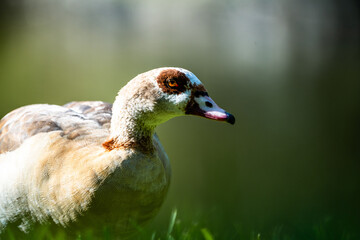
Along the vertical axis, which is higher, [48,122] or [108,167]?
[48,122]

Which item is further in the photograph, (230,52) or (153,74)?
(230,52)

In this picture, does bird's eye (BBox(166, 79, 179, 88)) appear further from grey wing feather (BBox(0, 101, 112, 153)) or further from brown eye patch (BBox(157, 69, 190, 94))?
grey wing feather (BBox(0, 101, 112, 153))

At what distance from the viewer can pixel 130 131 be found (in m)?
2.62

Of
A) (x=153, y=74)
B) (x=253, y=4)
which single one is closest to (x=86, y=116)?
(x=153, y=74)

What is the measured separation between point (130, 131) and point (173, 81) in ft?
1.36

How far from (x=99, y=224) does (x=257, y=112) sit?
506 centimetres

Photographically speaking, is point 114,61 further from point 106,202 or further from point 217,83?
point 106,202

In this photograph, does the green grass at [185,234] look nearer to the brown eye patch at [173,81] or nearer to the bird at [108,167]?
the bird at [108,167]

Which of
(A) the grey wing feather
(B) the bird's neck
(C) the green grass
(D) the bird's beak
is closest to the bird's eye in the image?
(D) the bird's beak

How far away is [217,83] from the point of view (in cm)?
737

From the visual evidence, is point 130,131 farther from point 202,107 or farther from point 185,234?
point 185,234

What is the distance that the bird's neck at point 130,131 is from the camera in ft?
8.52

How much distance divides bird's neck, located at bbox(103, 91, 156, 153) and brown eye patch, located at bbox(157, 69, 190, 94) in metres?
0.23

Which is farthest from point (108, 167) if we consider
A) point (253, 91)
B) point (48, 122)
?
point (253, 91)
